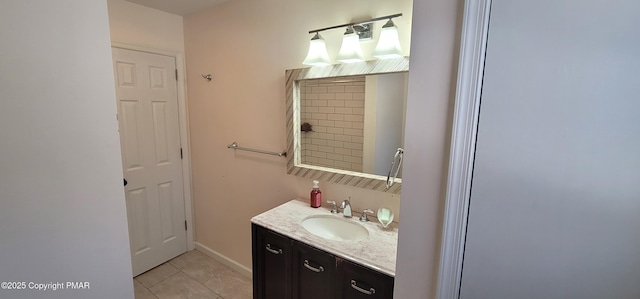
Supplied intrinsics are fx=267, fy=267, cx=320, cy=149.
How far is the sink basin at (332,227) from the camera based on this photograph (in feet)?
5.35

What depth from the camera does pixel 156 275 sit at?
2.46m

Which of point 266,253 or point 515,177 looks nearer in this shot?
point 515,177

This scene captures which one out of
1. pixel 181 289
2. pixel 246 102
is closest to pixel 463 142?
pixel 246 102

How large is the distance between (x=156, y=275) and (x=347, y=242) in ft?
6.81

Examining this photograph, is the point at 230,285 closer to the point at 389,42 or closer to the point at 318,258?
the point at 318,258

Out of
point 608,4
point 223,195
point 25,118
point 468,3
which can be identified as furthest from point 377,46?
point 223,195

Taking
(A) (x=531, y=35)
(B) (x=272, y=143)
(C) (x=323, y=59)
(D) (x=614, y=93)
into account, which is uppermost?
(C) (x=323, y=59)

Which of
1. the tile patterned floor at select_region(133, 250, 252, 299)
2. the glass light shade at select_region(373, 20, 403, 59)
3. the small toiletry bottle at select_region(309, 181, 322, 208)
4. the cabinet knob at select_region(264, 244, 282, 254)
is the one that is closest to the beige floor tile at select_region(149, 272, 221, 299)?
the tile patterned floor at select_region(133, 250, 252, 299)

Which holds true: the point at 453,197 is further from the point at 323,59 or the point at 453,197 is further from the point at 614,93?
the point at 323,59

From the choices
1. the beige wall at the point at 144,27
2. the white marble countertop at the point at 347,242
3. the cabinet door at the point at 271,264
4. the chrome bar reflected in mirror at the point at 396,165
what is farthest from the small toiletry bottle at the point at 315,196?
the beige wall at the point at 144,27

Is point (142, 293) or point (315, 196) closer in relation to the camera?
point (315, 196)

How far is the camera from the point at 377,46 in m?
1.47

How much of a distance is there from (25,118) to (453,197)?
1.31 metres

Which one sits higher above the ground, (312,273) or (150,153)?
(150,153)
